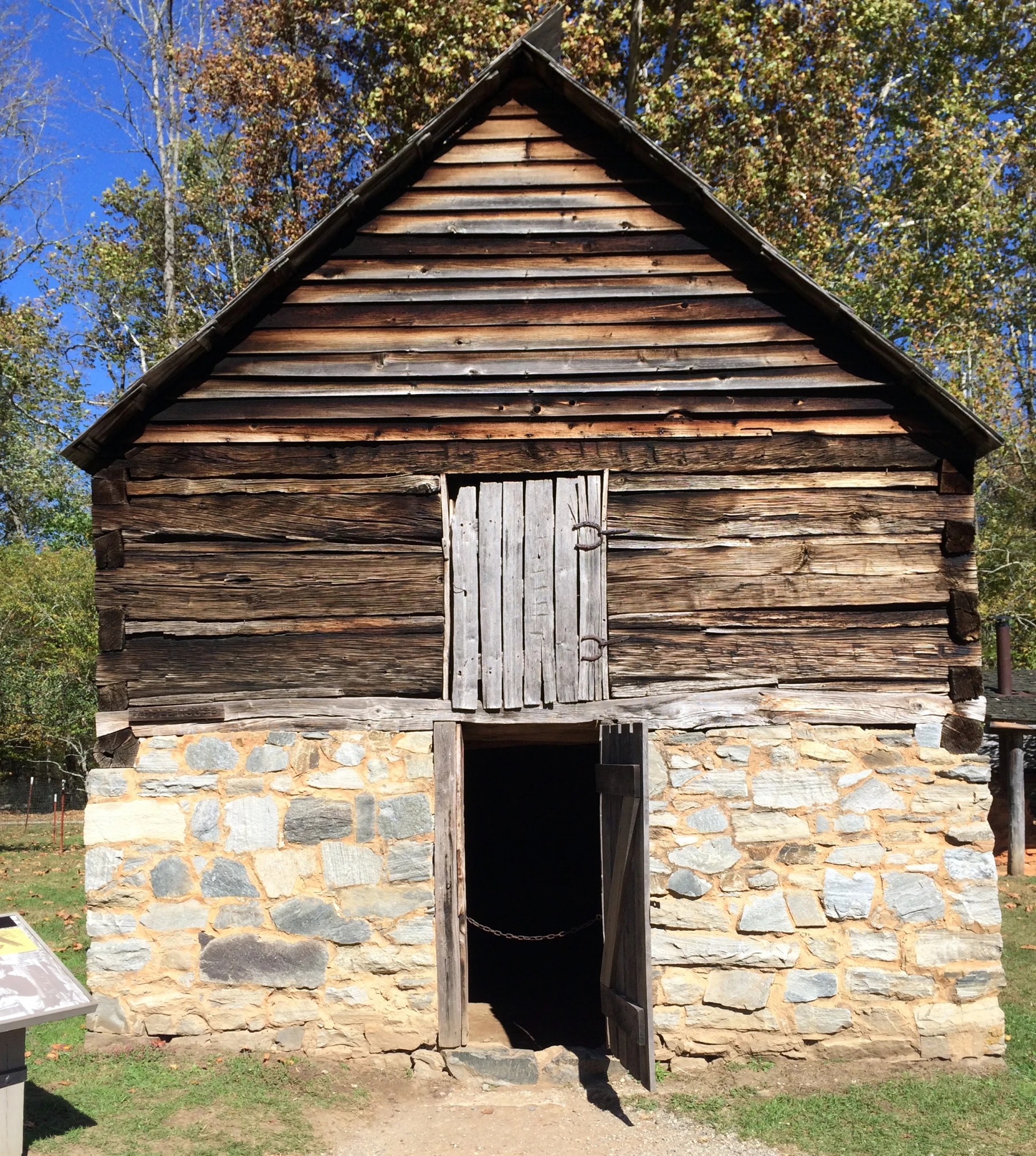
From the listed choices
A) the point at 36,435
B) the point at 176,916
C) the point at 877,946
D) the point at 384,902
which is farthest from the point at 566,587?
the point at 36,435

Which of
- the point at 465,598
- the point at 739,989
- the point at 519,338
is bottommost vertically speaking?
the point at 739,989

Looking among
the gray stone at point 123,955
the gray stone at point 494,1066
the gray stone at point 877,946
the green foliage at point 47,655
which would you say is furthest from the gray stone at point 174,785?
the green foliage at point 47,655

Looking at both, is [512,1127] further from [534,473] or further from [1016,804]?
[1016,804]

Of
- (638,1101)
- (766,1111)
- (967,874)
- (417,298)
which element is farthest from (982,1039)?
(417,298)

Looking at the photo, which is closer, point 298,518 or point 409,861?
point 409,861

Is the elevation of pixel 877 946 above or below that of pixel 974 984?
above

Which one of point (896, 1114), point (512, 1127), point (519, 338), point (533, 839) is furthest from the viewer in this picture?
point (533, 839)

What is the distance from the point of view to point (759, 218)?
1784 cm

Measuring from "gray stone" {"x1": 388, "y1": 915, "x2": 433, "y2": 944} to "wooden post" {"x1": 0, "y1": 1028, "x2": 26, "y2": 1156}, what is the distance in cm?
231

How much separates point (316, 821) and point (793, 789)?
3.08 m

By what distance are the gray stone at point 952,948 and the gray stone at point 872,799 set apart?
0.81 metres

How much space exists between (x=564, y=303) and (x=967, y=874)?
4.57 m

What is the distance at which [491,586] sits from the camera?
7379mm

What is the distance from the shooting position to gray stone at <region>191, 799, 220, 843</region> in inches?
281
